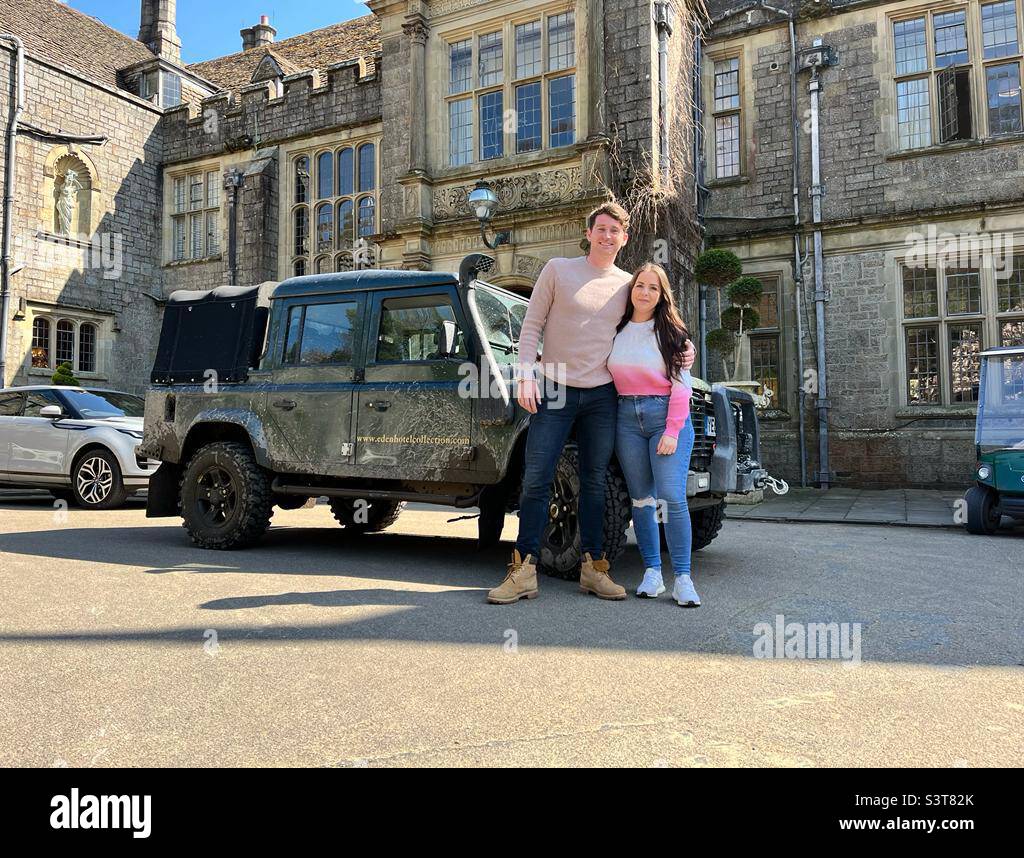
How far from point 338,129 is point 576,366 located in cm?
1643

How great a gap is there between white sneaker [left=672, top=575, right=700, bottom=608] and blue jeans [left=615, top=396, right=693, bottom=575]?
83mm

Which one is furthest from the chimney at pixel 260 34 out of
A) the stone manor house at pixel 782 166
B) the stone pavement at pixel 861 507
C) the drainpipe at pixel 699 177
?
the stone pavement at pixel 861 507

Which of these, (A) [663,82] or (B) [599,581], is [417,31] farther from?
(B) [599,581]

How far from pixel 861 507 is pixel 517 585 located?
8.30 metres

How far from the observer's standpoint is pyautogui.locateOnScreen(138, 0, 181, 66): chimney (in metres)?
24.7

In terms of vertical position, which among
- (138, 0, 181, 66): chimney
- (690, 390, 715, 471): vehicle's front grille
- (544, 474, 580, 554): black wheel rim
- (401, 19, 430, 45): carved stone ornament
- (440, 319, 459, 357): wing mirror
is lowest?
(544, 474, 580, 554): black wheel rim

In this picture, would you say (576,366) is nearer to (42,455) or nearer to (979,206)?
(42,455)

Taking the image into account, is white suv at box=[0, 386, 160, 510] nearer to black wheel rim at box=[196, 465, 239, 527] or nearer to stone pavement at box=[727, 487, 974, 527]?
black wheel rim at box=[196, 465, 239, 527]

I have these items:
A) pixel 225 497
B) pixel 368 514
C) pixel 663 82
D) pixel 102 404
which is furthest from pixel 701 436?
pixel 663 82

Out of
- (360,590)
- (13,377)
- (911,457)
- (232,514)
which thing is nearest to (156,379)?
(232,514)

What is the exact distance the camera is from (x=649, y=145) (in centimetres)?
1266

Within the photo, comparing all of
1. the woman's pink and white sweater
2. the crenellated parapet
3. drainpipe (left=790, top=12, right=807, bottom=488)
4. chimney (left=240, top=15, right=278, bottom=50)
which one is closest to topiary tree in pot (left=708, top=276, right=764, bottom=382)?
drainpipe (left=790, top=12, right=807, bottom=488)

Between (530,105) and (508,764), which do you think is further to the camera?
(530,105)

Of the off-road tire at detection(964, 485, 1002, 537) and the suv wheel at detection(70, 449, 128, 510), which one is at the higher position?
the suv wheel at detection(70, 449, 128, 510)
